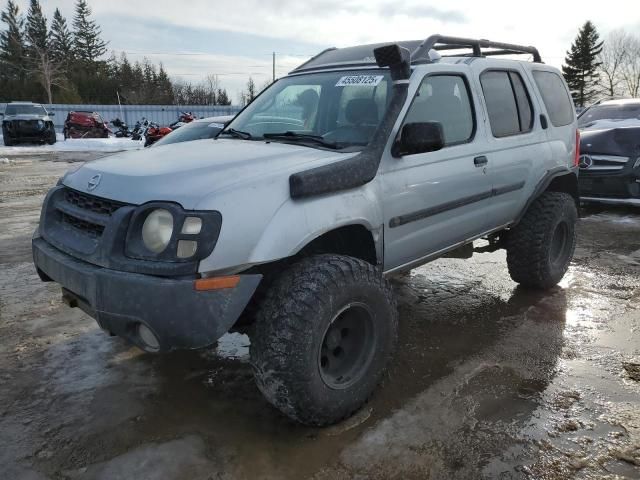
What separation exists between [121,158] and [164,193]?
33.7 inches

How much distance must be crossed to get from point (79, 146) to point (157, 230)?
915 inches

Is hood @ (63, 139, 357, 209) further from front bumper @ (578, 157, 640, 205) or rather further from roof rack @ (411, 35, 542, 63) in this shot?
front bumper @ (578, 157, 640, 205)

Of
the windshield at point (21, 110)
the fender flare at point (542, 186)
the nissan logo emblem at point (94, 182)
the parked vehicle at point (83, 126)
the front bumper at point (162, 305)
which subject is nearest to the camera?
the front bumper at point (162, 305)

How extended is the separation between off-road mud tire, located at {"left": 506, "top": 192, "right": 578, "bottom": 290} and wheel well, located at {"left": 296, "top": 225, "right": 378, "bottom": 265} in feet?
6.49

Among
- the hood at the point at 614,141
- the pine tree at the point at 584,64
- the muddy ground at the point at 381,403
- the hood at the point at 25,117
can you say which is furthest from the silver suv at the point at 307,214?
the pine tree at the point at 584,64

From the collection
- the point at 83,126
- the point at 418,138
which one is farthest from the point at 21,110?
the point at 418,138

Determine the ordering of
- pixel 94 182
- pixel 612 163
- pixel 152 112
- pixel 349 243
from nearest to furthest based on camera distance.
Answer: pixel 94 182 < pixel 349 243 < pixel 612 163 < pixel 152 112

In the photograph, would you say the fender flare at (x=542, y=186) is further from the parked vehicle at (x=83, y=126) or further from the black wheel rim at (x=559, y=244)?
the parked vehicle at (x=83, y=126)

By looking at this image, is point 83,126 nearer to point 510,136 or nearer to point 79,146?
point 79,146

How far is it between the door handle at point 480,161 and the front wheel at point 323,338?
131cm

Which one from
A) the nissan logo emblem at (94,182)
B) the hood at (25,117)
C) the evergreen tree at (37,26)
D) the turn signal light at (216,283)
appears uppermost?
the evergreen tree at (37,26)

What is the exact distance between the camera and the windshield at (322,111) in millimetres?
3164

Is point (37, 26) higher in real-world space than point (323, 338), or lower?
higher

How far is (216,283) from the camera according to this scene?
2.27m
